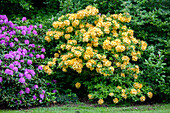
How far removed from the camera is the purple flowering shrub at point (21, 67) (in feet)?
13.1

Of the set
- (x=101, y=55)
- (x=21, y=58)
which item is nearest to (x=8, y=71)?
(x=21, y=58)

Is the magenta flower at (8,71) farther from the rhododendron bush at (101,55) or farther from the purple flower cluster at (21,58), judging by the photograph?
the rhododendron bush at (101,55)

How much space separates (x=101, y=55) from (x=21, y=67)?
1644 millimetres

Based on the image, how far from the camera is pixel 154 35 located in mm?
5418

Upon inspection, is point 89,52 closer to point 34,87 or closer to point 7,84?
point 34,87

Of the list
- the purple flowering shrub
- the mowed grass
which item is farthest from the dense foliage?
the mowed grass

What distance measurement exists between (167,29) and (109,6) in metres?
1.54

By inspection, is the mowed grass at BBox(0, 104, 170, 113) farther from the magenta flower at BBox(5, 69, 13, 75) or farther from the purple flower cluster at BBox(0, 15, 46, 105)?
the magenta flower at BBox(5, 69, 13, 75)

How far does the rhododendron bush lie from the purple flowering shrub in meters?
0.31

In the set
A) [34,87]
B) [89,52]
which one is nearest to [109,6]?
[89,52]

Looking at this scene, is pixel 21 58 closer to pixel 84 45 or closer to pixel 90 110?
pixel 84 45

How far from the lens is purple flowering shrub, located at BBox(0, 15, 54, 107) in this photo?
13.1 ft

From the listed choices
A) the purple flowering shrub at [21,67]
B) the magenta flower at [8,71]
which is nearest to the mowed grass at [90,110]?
the purple flowering shrub at [21,67]

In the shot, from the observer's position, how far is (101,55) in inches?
182
